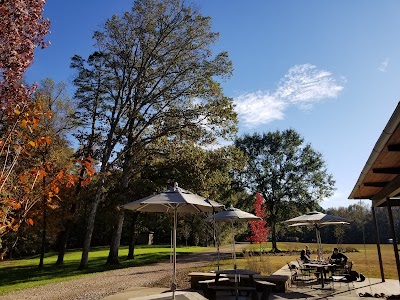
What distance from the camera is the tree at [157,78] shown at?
21.6 m

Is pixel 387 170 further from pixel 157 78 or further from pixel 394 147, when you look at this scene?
pixel 157 78

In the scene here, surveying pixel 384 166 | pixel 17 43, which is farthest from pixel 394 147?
pixel 17 43

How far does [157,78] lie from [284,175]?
928 inches

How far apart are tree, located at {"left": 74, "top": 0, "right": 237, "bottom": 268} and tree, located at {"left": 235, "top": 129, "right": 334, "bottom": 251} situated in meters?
19.6

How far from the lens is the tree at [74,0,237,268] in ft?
70.9

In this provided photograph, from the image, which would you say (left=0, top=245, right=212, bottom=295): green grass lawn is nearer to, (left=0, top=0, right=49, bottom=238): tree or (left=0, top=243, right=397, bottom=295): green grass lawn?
(left=0, top=243, right=397, bottom=295): green grass lawn

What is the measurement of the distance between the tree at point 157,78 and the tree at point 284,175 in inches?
771

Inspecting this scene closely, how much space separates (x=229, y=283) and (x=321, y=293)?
2.78 meters

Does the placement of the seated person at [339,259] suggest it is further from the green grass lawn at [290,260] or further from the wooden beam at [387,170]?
the wooden beam at [387,170]

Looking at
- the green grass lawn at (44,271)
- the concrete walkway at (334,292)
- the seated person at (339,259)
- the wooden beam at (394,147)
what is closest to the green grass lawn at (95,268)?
the green grass lawn at (44,271)

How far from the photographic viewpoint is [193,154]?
74.1 ft

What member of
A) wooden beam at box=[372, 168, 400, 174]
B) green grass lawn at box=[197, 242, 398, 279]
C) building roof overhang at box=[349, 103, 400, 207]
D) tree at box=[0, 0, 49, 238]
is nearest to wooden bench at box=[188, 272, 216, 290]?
building roof overhang at box=[349, 103, 400, 207]

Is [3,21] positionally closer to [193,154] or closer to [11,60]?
[11,60]

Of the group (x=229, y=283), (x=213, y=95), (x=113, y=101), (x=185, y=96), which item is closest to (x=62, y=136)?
(x=113, y=101)
